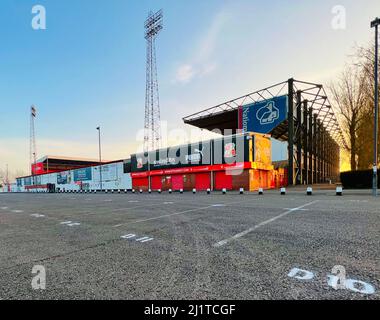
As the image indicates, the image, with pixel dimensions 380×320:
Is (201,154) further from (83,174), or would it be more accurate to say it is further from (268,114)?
(83,174)

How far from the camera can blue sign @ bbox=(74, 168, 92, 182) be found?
52000 mm

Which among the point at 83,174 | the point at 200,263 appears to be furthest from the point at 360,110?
the point at 83,174

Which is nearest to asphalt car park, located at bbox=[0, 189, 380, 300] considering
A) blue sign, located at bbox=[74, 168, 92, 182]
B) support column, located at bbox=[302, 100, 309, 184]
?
support column, located at bbox=[302, 100, 309, 184]

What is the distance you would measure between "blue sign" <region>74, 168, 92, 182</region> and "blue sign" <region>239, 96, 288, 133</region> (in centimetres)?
3796

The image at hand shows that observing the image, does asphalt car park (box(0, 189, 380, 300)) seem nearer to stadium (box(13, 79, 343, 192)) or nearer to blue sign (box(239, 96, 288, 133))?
stadium (box(13, 79, 343, 192))

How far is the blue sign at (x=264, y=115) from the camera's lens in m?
33.2

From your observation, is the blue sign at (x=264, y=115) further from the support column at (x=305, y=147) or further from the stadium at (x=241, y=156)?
the support column at (x=305, y=147)

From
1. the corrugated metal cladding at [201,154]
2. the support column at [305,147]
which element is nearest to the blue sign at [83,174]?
the corrugated metal cladding at [201,154]

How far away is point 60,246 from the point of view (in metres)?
4.69

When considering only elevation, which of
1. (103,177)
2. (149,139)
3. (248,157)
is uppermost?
(149,139)

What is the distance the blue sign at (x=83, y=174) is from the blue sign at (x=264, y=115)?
125 ft
